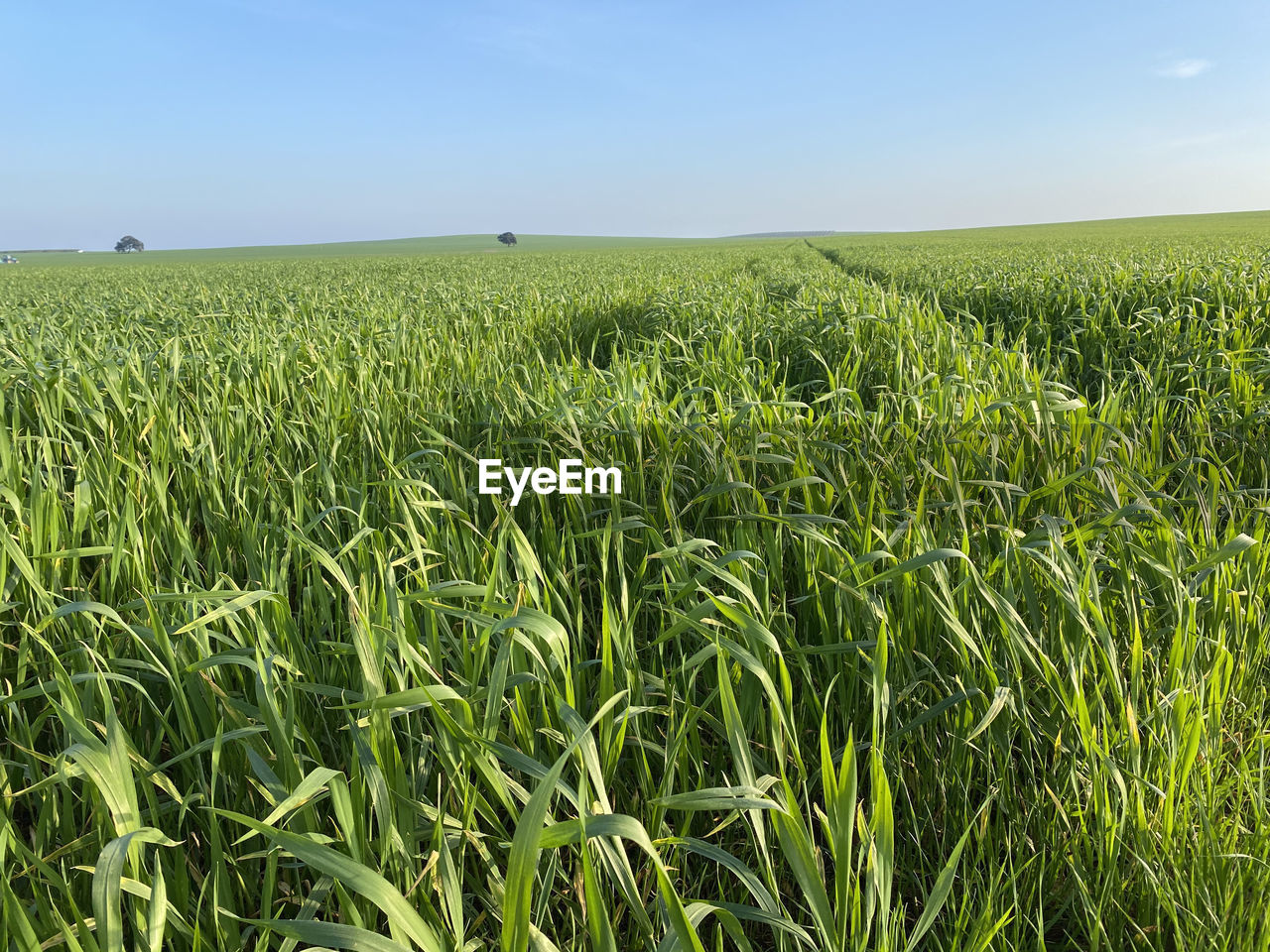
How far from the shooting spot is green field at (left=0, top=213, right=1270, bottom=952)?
0.85m

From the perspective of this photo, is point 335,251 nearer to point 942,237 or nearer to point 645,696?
point 942,237

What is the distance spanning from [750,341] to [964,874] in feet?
11.8

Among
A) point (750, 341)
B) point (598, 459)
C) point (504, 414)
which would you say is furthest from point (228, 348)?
point (750, 341)

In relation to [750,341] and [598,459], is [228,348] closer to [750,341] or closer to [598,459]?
[598,459]

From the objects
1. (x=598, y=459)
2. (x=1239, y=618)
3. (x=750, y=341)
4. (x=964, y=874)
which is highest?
(x=750, y=341)

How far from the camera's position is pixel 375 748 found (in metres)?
0.89

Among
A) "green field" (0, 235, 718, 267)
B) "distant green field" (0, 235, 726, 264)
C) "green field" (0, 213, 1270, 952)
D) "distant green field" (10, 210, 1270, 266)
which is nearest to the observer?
"green field" (0, 213, 1270, 952)

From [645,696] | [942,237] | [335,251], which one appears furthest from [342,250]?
[645,696]

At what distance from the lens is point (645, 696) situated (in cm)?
130

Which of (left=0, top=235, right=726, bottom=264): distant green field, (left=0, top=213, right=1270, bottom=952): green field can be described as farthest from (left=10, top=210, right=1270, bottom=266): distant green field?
(left=0, top=213, right=1270, bottom=952): green field

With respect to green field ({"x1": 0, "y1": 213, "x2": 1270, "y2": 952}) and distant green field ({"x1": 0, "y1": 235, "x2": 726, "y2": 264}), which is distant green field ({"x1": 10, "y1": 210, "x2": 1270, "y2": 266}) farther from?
green field ({"x1": 0, "y1": 213, "x2": 1270, "y2": 952})

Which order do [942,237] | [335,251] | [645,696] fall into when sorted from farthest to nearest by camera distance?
[335,251] → [942,237] → [645,696]

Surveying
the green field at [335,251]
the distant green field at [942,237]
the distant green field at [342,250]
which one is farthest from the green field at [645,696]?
the distant green field at [342,250]

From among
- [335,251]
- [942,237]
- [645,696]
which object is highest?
[335,251]
